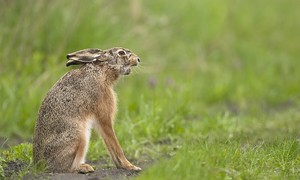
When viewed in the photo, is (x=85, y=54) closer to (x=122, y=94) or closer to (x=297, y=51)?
(x=122, y=94)

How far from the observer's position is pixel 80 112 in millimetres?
6480

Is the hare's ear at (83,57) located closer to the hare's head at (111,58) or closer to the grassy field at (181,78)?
the hare's head at (111,58)

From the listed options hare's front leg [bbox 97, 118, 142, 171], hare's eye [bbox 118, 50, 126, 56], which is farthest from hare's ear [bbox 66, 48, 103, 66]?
hare's front leg [bbox 97, 118, 142, 171]

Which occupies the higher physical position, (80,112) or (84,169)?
(80,112)

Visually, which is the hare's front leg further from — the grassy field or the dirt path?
the grassy field

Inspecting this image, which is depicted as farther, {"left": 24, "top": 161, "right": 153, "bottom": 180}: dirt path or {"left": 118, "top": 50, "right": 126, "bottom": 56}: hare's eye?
{"left": 118, "top": 50, "right": 126, "bottom": 56}: hare's eye

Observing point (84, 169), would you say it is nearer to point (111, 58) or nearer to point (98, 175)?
point (98, 175)

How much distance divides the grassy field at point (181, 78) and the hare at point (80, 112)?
1.09 feet

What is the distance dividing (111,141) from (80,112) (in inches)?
15.2

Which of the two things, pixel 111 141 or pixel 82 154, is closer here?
pixel 82 154

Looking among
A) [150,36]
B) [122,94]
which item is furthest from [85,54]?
[150,36]

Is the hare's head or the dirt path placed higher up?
the hare's head

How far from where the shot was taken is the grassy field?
647cm

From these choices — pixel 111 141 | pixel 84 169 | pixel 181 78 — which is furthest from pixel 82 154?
pixel 181 78
